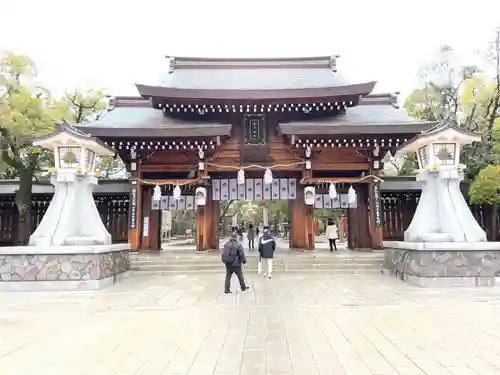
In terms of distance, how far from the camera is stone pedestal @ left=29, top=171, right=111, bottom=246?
36.6 ft

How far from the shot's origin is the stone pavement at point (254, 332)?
4.41 m

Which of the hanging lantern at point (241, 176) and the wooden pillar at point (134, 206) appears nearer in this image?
the wooden pillar at point (134, 206)

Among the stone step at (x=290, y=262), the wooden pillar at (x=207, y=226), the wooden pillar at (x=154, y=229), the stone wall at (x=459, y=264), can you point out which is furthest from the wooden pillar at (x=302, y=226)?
the stone wall at (x=459, y=264)

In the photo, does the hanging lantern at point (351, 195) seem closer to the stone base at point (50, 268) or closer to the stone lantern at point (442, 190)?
the stone lantern at point (442, 190)

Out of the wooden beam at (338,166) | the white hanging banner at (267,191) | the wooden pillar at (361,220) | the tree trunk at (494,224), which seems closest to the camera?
the wooden beam at (338,166)

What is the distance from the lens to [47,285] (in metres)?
10.4

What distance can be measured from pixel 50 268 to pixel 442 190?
11.8 m

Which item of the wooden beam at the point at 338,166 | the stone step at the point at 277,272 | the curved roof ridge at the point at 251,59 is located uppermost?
the curved roof ridge at the point at 251,59

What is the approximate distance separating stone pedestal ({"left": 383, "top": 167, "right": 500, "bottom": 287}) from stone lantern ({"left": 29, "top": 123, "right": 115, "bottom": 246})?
362 inches

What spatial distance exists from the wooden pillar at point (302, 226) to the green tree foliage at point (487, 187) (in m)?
7.22

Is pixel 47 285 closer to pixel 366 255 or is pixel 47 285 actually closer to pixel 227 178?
pixel 227 178

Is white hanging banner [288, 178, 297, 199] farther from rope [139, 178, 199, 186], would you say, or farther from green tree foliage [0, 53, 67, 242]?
green tree foliage [0, 53, 67, 242]

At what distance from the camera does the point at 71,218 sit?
11.5 m

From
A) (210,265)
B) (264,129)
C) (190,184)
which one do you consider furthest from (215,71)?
(210,265)
